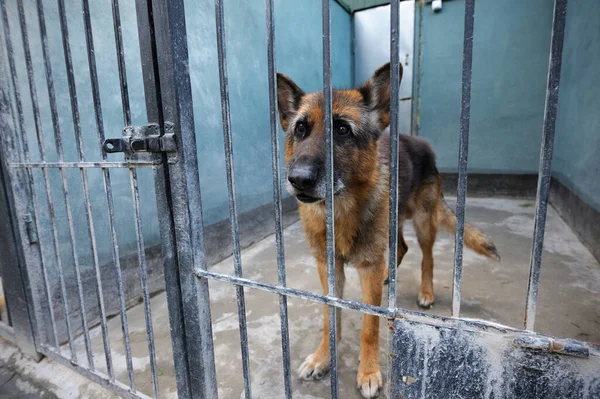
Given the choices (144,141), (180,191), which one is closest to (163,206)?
(180,191)

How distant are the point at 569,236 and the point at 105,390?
5.59m

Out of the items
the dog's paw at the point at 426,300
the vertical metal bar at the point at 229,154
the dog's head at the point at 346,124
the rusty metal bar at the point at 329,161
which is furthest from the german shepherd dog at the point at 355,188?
the dog's paw at the point at 426,300

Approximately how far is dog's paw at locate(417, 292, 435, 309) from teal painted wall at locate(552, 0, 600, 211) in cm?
246

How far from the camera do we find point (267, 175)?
482 cm

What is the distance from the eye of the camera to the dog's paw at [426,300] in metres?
2.78

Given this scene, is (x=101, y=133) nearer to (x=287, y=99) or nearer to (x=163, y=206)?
(x=163, y=206)

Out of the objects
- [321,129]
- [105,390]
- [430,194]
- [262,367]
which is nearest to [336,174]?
[321,129]

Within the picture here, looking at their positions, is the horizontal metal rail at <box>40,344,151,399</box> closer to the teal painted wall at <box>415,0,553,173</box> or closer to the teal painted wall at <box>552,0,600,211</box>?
the teal painted wall at <box>552,0,600,211</box>

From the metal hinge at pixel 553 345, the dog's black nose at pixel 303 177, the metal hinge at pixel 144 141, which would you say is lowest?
the metal hinge at pixel 553 345

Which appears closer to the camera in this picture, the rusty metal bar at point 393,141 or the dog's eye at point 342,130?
the rusty metal bar at point 393,141

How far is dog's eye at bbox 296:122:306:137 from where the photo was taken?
193 centimetres

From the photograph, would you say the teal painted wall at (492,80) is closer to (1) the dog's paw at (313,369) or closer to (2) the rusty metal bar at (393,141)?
(1) the dog's paw at (313,369)

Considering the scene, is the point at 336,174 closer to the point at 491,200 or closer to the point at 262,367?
the point at 262,367

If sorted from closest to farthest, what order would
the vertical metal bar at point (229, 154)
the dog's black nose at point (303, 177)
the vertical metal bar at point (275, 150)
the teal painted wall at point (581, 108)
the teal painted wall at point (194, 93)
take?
the vertical metal bar at point (275, 150) < the vertical metal bar at point (229, 154) < the dog's black nose at point (303, 177) < the teal painted wall at point (194, 93) < the teal painted wall at point (581, 108)
